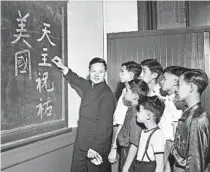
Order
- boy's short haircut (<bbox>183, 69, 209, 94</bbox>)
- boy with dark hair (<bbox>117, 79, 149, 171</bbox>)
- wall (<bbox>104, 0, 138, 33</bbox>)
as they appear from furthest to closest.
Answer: wall (<bbox>104, 0, 138, 33</bbox>)
boy with dark hair (<bbox>117, 79, 149, 171</bbox>)
boy's short haircut (<bbox>183, 69, 209, 94</bbox>)

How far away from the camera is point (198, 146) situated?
2025mm

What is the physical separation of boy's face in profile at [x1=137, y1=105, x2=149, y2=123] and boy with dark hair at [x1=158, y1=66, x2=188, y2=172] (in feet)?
1.59

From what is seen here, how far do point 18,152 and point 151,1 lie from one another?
8.98ft

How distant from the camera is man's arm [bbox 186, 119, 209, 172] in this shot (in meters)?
2.02

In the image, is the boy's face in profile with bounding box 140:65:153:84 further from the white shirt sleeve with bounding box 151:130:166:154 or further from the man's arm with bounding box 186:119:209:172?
the man's arm with bounding box 186:119:209:172

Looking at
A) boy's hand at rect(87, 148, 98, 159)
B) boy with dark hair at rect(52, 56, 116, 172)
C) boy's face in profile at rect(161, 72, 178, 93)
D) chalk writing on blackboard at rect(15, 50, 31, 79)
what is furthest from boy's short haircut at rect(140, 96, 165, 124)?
chalk writing on blackboard at rect(15, 50, 31, 79)

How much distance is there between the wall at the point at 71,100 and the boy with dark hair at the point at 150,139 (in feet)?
2.34

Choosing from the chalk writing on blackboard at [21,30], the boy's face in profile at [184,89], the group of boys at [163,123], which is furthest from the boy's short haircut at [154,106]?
the chalk writing on blackboard at [21,30]

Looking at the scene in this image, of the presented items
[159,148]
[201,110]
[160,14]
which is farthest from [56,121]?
[160,14]

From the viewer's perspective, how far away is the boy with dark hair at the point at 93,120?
8.61 ft

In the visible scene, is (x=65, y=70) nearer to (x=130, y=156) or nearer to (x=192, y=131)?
(x=130, y=156)

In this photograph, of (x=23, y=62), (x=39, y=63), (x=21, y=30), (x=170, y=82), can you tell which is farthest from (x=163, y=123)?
(x=21, y=30)

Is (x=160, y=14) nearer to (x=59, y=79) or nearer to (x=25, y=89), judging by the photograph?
(x=59, y=79)

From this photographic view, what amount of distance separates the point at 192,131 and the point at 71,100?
1335 mm
